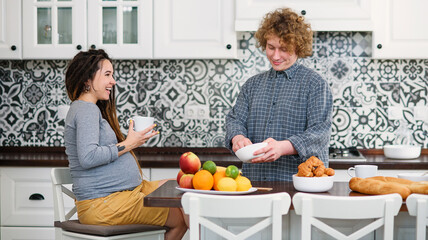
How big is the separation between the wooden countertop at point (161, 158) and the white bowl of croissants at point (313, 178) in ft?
3.70

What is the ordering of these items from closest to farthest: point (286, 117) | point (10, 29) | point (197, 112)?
point (286, 117) → point (10, 29) → point (197, 112)

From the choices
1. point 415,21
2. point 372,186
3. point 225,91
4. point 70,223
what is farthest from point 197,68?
point 372,186

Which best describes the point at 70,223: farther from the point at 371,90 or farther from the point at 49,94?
the point at 371,90

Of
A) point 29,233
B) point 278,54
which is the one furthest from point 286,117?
point 29,233

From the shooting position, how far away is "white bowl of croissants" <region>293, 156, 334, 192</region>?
1.96 meters

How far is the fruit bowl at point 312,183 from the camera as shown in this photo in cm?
196

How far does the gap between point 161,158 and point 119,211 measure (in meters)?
1.00

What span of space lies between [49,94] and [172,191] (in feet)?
Result: 6.80

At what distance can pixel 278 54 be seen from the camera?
96.1 inches

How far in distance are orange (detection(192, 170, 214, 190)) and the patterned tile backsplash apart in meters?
1.74

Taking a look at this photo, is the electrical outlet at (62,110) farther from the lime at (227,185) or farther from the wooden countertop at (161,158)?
the lime at (227,185)

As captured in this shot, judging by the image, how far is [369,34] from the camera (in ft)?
11.9

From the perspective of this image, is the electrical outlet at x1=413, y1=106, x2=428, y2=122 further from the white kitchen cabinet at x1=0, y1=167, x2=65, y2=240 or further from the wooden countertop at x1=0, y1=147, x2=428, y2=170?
the white kitchen cabinet at x1=0, y1=167, x2=65, y2=240

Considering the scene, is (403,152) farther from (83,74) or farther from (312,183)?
(83,74)
